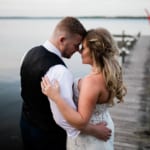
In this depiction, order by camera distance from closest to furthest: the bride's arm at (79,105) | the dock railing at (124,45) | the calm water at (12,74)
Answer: the bride's arm at (79,105) < the calm water at (12,74) < the dock railing at (124,45)

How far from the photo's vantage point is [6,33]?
1162 centimetres

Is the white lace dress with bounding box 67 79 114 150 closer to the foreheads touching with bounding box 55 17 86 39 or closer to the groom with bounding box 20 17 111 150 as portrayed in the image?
the groom with bounding box 20 17 111 150

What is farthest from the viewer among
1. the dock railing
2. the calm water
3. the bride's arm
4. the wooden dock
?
the dock railing

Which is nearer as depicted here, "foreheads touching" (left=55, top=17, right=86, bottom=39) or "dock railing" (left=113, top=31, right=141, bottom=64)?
"foreheads touching" (left=55, top=17, right=86, bottom=39)

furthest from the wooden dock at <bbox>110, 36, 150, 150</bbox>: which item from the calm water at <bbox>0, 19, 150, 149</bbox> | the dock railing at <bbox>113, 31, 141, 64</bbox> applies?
the dock railing at <bbox>113, 31, 141, 64</bbox>

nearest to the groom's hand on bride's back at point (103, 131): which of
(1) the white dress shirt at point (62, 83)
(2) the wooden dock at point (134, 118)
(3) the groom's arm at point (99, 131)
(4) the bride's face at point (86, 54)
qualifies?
(3) the groom's arm at point (99, 131)

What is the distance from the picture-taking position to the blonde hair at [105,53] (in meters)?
1.12

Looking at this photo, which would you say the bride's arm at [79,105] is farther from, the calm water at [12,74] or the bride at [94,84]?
the calm water at [12,74]

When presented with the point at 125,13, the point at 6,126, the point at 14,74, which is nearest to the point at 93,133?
the point at 6,126

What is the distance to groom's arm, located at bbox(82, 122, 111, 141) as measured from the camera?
1169 millimetres

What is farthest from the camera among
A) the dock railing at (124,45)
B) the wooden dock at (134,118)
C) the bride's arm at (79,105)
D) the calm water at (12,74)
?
the dock railing at (124,45)

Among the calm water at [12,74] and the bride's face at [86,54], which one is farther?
the calm water at [12,74]

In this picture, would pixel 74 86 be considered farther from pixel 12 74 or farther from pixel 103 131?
pixel 12 74

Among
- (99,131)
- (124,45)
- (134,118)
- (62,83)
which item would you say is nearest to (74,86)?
(62,83)
